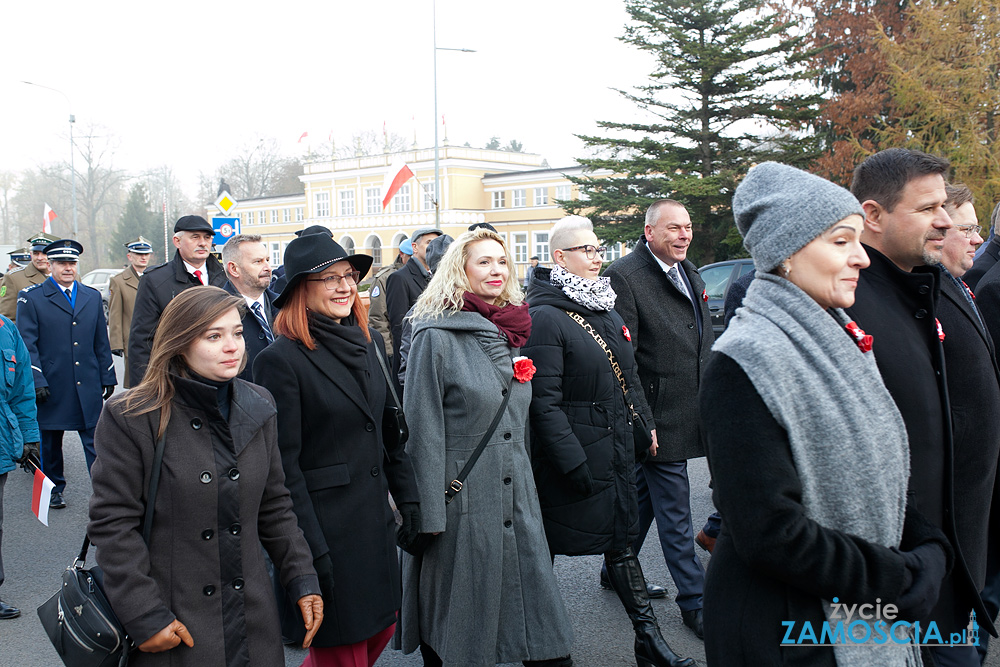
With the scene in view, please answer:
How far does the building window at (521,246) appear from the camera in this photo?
62.0 m

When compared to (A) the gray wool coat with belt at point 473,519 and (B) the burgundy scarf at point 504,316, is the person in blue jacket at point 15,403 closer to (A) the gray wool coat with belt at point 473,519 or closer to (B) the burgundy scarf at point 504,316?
(A) the gray wool coat with belt at point 473,519

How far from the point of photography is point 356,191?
73562 mm

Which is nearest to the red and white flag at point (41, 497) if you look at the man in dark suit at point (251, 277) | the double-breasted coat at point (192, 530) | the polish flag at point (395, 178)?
the double-breasted coat at point (192, 530)

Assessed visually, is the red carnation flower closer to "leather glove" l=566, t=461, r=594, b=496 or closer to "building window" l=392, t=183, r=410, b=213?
"leather glove" l=566, t=461, r=594, b=496

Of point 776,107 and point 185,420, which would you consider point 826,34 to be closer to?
point 776,107

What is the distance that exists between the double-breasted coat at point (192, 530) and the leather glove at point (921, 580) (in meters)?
2.06

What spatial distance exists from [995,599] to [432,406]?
287cm

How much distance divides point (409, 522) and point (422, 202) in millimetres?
66221

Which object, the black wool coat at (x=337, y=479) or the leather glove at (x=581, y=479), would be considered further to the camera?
the leather glove at (x=581, y=479)

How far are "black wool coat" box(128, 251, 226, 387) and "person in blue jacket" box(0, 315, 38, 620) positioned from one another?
0.72 m

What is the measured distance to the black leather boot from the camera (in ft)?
12.5

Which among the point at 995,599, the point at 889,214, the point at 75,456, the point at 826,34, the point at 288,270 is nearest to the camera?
the point at 889,214

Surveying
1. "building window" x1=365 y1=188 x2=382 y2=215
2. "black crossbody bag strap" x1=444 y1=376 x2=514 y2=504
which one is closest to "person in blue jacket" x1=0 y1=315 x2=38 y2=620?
"black crossbody bag strap" x1=444 y1=376 x2=514 y2=504

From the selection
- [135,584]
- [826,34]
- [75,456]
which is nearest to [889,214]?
[135,584]
